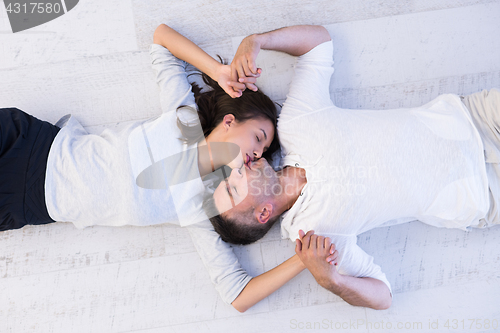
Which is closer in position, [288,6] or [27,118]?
[27,118]

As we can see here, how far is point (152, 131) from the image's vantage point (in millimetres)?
1100

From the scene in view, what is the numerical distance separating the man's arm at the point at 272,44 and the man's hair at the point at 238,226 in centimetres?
42

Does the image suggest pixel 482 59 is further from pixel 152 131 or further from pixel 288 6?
pixel 152 131

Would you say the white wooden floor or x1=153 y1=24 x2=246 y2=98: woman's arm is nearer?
x1=153 y1=24 x2=246 y2=98: woman's arm

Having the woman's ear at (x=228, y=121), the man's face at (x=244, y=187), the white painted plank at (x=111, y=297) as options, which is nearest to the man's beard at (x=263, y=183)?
the man's face at (x=244, y=187)

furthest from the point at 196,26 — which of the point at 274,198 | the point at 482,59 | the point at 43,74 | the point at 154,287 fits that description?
the point at 482,59

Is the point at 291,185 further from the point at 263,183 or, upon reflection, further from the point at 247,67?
the point at 247,67

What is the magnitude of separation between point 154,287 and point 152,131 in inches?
23.0

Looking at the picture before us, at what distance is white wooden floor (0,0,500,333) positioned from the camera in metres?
1.19

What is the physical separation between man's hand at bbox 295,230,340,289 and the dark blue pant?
2.87 feet

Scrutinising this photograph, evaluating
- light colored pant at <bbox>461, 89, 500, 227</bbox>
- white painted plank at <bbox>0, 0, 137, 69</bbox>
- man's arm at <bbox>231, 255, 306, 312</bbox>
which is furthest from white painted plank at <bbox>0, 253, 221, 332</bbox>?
light colored pant at <bbox>461, 89, 500, 227</bbox>

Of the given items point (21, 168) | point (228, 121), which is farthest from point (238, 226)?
point (21, 168)

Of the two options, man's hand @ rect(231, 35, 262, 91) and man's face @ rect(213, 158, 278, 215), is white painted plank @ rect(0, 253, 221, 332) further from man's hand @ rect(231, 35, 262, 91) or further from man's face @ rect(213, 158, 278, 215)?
man's hand @ rect(231, 35, 262, 91)

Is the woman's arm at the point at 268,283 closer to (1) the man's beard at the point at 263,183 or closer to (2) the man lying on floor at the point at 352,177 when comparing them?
(2) the man lying on floor at the point at 352,177
